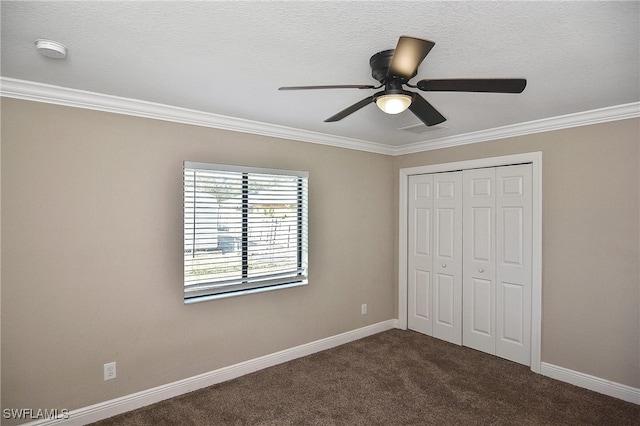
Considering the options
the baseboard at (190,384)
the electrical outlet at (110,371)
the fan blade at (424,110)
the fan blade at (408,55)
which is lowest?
the baseboard at (190,384)

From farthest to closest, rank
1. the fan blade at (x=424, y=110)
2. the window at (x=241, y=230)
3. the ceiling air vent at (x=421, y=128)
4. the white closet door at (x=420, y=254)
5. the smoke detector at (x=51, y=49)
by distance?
the white closet door at (x=420, y=254) → the ceiling air vent at (x=421, y=128) → the window at (x=241, y=230) → the fan blade at (x=424, y=110) → the smoke detector at (x=51, y=49)

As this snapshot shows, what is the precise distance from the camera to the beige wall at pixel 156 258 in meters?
2.40

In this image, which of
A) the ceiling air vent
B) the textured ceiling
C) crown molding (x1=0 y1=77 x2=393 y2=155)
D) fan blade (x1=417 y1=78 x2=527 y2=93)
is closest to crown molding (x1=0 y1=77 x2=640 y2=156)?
crown molding (x1=0 y1=77 x2=393 y2=155)

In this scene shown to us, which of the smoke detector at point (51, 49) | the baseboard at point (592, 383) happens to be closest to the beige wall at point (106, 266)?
the smoke detector at point (51, 49)

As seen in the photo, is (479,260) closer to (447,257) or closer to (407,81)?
(447,257)

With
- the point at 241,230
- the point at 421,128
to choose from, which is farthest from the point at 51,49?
the point at 421,128

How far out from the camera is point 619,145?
293 cm

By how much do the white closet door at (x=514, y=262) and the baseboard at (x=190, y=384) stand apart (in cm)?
160

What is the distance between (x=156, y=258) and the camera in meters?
2.91

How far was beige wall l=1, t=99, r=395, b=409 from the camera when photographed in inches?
93.4

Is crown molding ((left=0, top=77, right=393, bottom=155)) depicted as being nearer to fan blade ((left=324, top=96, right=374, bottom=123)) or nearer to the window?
the window

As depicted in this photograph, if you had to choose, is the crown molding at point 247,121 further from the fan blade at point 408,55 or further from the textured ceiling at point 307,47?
the fan blade at point 408,55

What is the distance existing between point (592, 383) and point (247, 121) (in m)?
3.83

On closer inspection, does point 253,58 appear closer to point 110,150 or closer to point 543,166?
point 110,150
